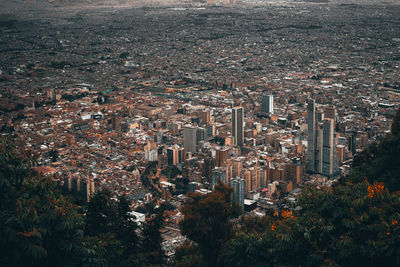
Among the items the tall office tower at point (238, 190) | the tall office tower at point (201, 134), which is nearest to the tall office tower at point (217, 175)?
the tall office tower at point (238, 190)

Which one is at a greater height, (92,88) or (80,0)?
(80,0)

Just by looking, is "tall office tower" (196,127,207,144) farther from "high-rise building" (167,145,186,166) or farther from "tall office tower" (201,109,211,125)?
"tall office tower" (201,109,211,125)

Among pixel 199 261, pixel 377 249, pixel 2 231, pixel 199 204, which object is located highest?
pixel 2 231

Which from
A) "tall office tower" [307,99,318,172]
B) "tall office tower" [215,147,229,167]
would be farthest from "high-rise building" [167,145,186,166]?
"tall office tower" [307,99,318,172]

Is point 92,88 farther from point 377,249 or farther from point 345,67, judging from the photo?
point 377,249

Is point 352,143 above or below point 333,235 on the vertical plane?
below

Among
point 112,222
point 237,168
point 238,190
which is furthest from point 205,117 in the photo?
point 112,222

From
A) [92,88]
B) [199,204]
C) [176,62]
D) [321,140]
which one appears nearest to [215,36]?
[176,62]

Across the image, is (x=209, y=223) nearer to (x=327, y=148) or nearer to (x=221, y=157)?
(x=221, y=157)
